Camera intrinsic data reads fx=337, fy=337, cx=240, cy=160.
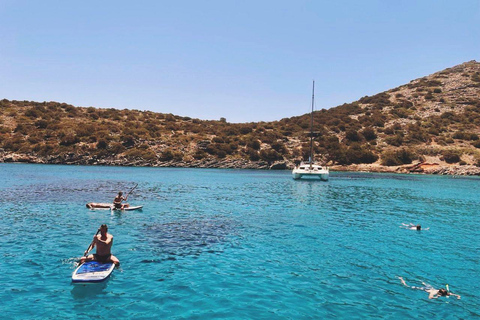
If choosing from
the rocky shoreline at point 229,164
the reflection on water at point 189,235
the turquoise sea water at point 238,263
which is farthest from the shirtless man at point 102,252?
the rocky shoreline at point 229,164

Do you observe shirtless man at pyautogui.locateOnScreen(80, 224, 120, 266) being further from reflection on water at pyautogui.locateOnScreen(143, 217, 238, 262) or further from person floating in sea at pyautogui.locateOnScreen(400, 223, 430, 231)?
person floating in sea at pyautogui.locateOnScreen(400, 223, 430, 231)

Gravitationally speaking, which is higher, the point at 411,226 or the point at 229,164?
the point at 229,164

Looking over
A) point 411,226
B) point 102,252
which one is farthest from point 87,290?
point 411,226

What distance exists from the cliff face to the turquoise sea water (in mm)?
67611

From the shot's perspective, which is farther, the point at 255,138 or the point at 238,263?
the point at 255,138

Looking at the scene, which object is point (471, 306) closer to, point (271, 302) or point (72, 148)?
point (271, 302)

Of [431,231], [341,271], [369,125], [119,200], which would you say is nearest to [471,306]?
[341,271]

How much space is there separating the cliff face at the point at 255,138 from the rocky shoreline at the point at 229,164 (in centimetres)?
25

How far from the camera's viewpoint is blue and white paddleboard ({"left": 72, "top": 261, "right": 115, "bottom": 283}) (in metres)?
12.3

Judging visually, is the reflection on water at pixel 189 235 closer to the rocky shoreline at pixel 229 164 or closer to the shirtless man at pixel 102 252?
the shirtless man at pixel 102 252

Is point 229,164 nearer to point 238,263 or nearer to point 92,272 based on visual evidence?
point 238,263

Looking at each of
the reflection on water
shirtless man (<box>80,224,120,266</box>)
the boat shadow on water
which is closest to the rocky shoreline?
the reflection on water

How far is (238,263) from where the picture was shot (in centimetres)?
1559

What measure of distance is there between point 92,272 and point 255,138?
102161mm
